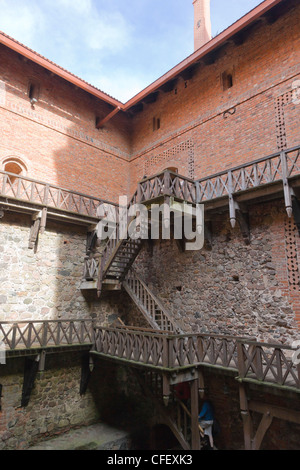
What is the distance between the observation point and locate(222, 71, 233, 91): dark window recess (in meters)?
10.1

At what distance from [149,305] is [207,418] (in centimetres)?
316

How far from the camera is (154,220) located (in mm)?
8828

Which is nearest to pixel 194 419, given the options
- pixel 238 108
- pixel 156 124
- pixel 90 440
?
pixel 90 440

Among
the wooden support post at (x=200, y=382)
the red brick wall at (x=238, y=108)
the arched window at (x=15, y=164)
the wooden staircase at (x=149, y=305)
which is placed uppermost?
the red brick wall at (x=238, y=108)

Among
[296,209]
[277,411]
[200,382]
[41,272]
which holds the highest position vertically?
[296,209]

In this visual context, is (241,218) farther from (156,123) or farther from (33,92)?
(33,92)

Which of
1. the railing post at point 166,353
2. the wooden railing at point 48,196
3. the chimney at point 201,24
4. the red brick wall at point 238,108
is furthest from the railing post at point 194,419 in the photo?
the chimney at point 201,24

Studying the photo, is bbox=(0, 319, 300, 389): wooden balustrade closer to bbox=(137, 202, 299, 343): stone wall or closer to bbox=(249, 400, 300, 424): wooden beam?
bbox=(249, 400, 300, 424): wooden beam

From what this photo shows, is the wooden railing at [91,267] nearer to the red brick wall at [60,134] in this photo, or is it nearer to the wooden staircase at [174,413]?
the red brick wall at [60,134]

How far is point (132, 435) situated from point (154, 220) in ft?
20.1

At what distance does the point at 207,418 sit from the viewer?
758cm

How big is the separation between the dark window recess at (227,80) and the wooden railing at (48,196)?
18.3ft

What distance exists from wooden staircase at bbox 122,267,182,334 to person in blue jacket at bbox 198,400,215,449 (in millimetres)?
1905

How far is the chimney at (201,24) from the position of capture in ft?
49.4
